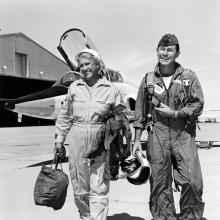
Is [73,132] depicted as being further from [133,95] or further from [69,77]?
[133,95]

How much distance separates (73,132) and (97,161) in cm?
36

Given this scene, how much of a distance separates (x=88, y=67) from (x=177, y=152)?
1.14 metres

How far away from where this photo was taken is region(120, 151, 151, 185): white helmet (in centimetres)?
377

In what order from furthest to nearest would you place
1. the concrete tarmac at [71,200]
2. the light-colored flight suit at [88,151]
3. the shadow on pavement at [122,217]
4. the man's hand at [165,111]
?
1. the concrete tarmac at [71,200]
2. the shadow on pavement at [122,217]
3. the light-colored flight suit at [88,151]
4. the man's hand at [165,111]

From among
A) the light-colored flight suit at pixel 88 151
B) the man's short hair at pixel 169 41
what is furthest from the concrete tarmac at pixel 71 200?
the man's short hair at pixel 169 41

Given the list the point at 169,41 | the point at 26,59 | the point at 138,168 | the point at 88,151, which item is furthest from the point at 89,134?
the point at 26,59

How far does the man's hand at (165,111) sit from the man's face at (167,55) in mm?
408

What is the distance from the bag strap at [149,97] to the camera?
3812 mm

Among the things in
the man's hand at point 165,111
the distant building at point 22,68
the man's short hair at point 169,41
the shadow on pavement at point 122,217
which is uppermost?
the distant building at point 22,68

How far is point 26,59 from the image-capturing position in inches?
1699

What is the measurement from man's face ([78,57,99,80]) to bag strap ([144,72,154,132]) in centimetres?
51

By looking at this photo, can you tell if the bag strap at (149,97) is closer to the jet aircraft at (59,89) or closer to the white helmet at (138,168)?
the white helmet at (138,168)

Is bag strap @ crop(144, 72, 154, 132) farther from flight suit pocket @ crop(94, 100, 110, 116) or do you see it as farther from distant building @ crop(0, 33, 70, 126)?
distant building @ crop(0, 33, 70, 126)

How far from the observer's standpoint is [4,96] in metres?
37.2
